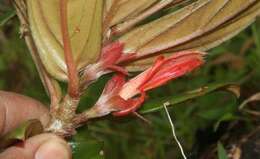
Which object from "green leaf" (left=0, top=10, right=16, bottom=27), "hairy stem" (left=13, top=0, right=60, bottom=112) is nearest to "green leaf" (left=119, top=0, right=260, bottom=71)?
"hairy stem" (left=13, top=0, right=60, bottom=112)

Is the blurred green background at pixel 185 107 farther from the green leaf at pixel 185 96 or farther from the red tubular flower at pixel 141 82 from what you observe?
the red tubular flower at pixel 141 82

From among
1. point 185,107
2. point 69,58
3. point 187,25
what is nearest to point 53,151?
point 69,58

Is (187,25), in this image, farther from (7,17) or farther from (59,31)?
(7,17)

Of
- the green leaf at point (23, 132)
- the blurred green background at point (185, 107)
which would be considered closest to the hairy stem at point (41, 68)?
the green leaf at point (23, 132)

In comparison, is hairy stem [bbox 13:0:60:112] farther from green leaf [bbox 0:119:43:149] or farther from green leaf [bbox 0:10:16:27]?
green leaf [bbox 0:10:16:27]

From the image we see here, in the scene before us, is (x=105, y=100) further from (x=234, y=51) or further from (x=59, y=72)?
(x=234, y=51)

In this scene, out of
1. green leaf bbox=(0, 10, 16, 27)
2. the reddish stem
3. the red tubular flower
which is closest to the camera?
the reddish stem
